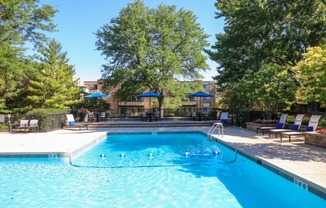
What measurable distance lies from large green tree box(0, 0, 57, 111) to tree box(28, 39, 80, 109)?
1.84 metres

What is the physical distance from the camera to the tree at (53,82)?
26.6 metres

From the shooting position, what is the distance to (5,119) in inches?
743

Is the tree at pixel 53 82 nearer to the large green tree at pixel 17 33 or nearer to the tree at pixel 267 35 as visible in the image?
the large green tree at pixel 17 33

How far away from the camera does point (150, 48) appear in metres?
30.6


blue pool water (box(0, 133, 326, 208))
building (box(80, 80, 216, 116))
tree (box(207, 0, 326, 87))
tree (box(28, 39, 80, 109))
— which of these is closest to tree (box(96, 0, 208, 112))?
tree (box(28, 39, 80, 109))

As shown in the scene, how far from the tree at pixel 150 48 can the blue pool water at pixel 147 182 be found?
66.7ft

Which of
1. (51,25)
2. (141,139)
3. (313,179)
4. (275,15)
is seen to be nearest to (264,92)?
(275,15)

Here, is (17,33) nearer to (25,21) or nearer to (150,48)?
(25,21)

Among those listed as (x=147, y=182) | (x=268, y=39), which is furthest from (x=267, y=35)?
(x=147, y=182)

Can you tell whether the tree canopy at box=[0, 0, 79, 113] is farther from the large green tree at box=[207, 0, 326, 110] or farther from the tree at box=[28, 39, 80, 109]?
the large green tree at box=[207, 0, 326, 110]

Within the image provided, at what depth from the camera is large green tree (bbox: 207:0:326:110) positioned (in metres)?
16.0

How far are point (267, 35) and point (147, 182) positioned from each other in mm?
14272

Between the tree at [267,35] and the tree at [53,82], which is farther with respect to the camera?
the tree at [53,82]

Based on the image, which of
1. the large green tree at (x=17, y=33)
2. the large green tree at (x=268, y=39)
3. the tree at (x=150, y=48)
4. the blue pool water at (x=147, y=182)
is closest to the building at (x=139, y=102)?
the tree at (x=150, y=48)
